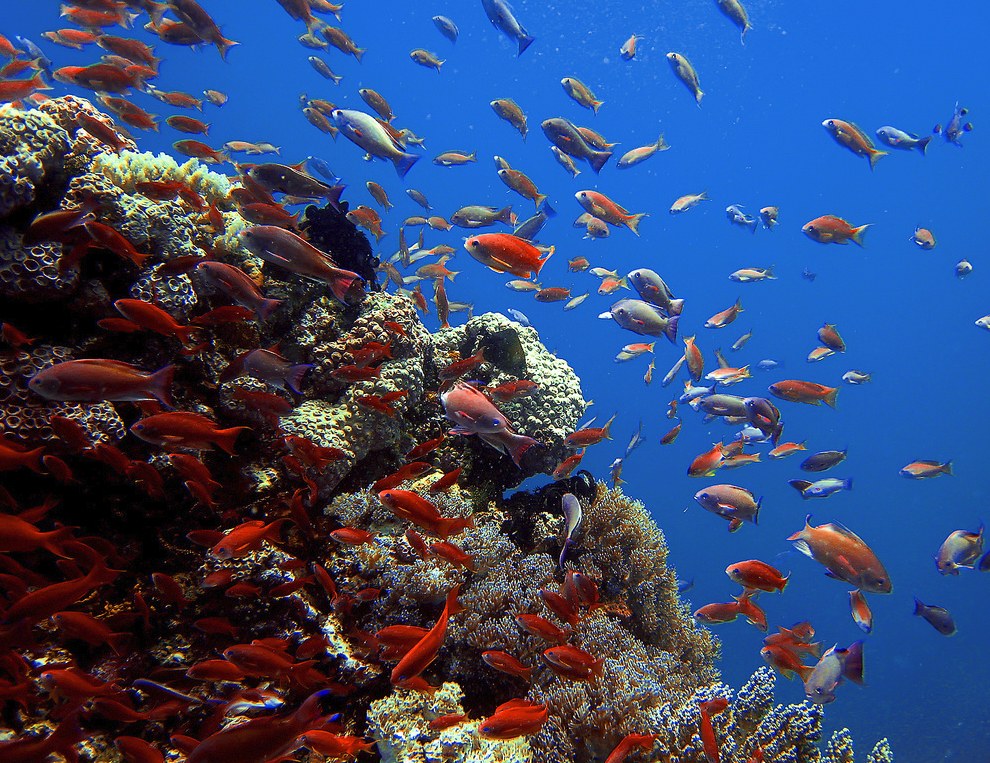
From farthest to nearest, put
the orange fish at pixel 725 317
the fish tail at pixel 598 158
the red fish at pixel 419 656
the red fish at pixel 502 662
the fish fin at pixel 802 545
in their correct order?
the orange fish at pixel 725 317 < the fish tail at pixel 598 158 < the fish fin at pixel 802 545 < the red fish at pixel 502 662 < the red fish at pixel 419 656

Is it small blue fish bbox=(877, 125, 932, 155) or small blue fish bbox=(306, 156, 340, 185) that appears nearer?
small blue fish bbox=(877, 125, 932, 155)

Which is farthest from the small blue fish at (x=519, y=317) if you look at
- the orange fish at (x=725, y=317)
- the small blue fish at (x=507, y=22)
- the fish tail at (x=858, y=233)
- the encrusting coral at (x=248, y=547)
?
the fish tail at (x=858, y=233)

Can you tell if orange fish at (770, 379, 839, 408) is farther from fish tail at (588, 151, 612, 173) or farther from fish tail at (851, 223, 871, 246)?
fish tail at (588, 151, 612, 173)

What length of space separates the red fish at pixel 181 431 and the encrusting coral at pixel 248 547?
0.03 m

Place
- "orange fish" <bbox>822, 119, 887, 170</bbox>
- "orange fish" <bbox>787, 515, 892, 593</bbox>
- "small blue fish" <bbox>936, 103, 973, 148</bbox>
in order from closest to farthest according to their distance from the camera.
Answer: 1. "orange fish" <bbox>787, 515, 892, 593</bbox>
2. "orange fish" <bbox>822, 119, 887, 170</bbox>
3. "small blue fish" <bbox>936, 103, 973, 148</bbox>

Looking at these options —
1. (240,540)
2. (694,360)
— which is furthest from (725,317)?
(240,540)

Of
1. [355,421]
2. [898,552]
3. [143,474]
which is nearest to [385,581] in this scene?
[355,421]

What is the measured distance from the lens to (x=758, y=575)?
4.09m

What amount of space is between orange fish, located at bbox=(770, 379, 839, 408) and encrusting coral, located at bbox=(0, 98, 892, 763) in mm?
4010

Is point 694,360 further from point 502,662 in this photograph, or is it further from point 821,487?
point 502,662

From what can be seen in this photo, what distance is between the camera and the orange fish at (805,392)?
267 inches

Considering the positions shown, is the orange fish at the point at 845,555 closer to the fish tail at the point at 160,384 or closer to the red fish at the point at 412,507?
the red fish at the point at 412,507

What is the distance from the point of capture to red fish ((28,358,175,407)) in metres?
2.62

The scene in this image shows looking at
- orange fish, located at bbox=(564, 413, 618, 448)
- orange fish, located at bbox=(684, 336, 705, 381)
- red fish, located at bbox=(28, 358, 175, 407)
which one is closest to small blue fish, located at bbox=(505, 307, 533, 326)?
orange fish, located at bbox=(564, 413, 618, 448)
